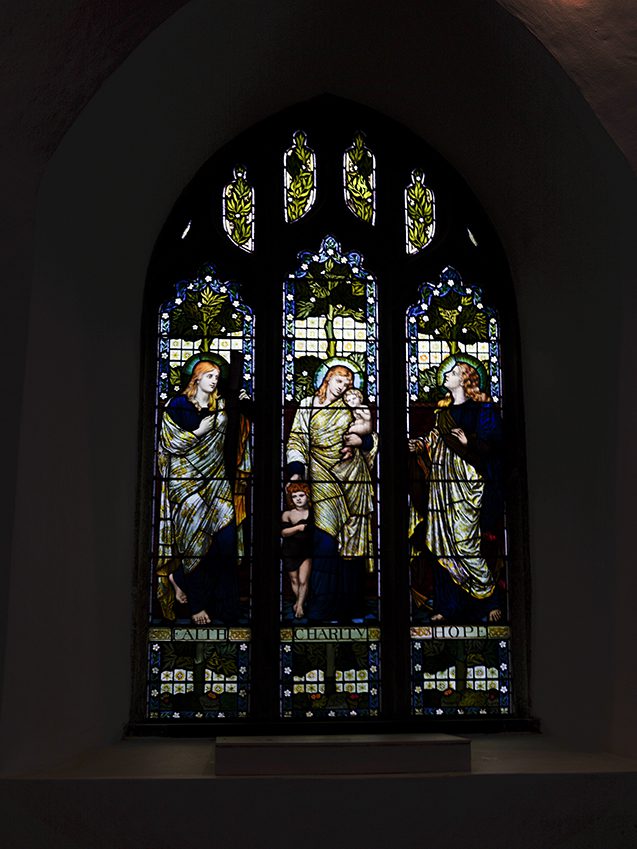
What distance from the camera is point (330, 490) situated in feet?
17.8

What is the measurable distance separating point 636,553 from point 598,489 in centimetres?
52

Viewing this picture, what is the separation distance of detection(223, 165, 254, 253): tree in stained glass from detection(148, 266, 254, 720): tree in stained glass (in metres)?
0.24

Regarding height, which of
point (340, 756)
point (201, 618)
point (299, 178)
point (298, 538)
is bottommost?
point (340, 756)

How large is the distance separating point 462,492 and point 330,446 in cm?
63

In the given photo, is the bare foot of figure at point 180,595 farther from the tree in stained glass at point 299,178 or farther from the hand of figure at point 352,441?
the tree in stained glass at point 299,178

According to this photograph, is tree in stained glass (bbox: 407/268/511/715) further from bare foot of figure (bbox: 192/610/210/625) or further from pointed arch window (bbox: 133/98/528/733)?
bare foot of figure (bbox: 192/610/210/625)

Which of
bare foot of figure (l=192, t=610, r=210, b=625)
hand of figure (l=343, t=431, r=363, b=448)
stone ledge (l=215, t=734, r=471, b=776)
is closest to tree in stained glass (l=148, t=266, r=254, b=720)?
bare foot of figure (l=192, t=610, r=210, b=625)

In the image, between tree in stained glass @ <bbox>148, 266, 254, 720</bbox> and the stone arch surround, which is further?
tree in stained glass @ <bbox>148, 266, 254, 720</bbox>

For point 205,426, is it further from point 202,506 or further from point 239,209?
point 239,209

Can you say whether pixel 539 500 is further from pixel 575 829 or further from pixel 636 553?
pixel 575 829

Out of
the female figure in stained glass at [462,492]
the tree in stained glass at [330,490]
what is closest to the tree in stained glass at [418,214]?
the tree in stained glass at [330,490]

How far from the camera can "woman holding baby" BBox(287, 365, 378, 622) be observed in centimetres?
533

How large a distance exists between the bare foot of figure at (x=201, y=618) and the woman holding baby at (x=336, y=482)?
0.43 m

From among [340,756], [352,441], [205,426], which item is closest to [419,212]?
[352,441]
